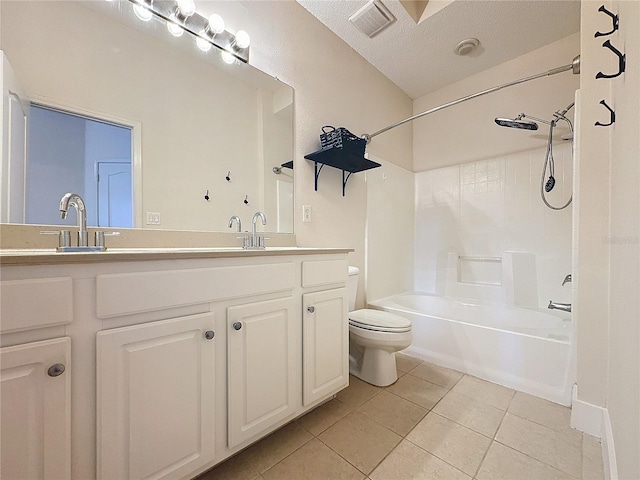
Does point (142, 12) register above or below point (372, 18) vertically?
below

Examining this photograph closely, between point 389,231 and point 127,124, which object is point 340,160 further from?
point 127,124

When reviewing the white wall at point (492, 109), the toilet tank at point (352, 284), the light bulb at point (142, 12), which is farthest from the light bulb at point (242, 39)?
the white wall at point (492, 109)

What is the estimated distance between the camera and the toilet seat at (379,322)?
5.33ft

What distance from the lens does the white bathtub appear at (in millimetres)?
1539

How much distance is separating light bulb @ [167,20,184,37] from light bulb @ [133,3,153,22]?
8cm

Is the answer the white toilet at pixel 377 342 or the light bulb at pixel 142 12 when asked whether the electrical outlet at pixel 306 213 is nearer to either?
the white toilet at pixel 377 342

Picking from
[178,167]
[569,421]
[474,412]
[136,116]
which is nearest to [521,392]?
[569,421]

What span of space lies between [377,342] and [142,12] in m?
2.11

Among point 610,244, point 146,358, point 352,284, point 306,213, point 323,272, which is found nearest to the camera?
point 146,358

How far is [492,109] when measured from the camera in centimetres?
246

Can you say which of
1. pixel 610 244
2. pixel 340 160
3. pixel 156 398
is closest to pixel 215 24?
pixel 340 160

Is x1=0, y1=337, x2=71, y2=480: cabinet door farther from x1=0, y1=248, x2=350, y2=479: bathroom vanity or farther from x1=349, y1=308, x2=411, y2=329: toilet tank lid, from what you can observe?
x1=349, y1=308, x2=411, y2=329: toilet tank lid

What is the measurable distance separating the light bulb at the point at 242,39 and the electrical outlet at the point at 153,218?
1.09 metres

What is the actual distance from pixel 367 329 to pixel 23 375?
1.46 meters
